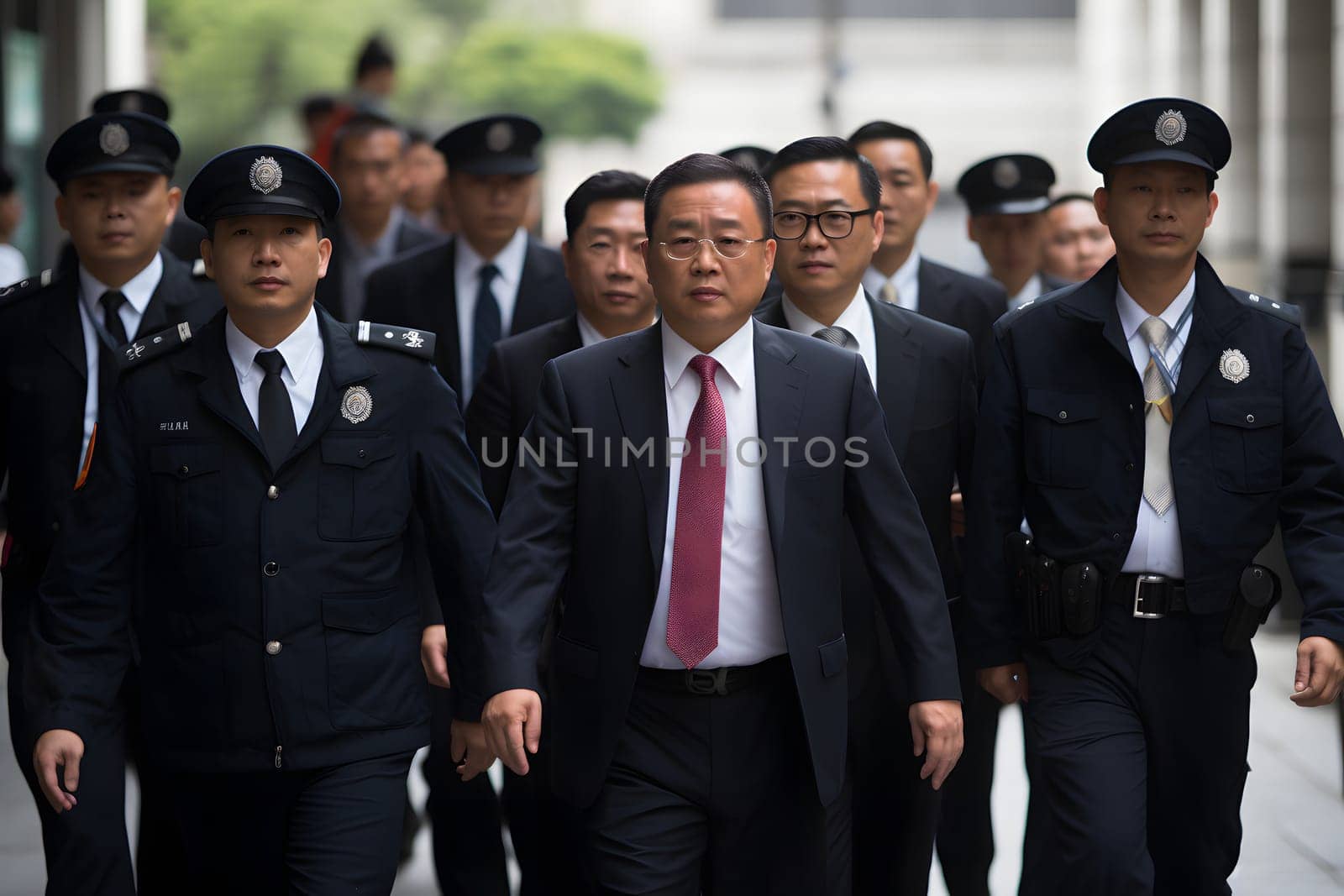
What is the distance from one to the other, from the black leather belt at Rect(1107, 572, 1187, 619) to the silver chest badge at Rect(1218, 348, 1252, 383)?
1.77 feet

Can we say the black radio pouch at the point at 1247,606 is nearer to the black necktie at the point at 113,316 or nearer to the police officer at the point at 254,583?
the police officer at the point at 254,583

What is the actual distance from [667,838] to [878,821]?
139cm

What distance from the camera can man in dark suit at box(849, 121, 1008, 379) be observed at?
20.5 ft

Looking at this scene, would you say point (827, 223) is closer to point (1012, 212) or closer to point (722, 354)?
point (722, 354)

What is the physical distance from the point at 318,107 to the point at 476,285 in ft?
17.5

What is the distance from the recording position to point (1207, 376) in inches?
189

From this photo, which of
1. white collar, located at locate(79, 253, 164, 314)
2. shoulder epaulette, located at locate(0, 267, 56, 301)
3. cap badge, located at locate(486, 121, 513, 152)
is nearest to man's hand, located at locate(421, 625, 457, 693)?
white collar, located at locate(79, 253, 164, 314)

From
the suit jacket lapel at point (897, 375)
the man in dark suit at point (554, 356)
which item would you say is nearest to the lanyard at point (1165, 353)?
the suit jacket lapel at point (897, 375)

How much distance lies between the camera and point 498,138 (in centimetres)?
746

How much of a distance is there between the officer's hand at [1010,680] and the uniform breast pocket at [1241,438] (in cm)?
73

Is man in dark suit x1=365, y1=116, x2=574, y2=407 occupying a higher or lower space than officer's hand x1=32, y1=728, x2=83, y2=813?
higher

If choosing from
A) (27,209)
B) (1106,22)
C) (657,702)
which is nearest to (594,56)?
(1106,22)

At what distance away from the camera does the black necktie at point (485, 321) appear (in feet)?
23.5

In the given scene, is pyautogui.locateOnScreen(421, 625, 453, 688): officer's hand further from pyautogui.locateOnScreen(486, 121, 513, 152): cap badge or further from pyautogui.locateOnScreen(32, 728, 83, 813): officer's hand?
pyautogui.locateOnScreen(486, 121, 513, 152): cap badge
